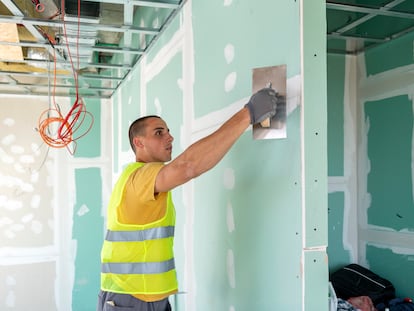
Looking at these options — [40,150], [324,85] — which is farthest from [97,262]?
[324,85]

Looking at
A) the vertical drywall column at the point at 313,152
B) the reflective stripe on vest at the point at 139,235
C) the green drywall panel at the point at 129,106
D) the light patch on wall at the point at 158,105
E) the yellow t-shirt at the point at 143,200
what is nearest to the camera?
the vertical drywall column at the point at 313,152

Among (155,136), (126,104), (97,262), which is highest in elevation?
(126,104)

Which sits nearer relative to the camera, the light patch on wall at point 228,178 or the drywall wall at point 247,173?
the drywall wall at point 247,173

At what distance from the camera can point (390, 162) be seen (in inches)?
131

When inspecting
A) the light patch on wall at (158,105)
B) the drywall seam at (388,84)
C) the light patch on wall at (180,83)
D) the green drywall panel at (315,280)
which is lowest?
the green drywall panel at (315,280)

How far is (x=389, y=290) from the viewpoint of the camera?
10.3 ft

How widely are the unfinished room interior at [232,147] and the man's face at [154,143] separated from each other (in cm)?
25

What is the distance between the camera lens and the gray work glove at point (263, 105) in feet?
4.37

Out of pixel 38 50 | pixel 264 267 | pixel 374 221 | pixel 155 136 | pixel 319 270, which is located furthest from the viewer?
pixel 38 50

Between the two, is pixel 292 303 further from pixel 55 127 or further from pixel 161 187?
pixel 55 127

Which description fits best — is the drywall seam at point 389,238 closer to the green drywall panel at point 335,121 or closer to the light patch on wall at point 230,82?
the green drywall panel at point 335,121

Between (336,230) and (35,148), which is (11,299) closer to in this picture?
(35,148)

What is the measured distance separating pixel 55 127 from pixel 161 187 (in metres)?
4.56

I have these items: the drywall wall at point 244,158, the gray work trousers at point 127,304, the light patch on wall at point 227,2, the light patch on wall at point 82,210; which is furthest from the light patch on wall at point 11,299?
the light patch on wall at point 227,2
